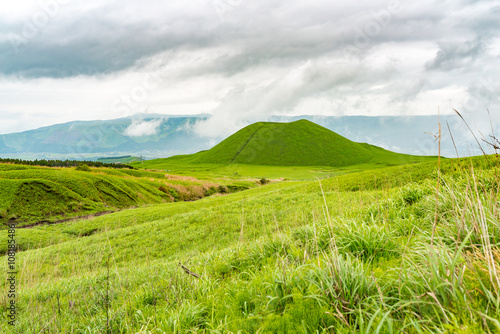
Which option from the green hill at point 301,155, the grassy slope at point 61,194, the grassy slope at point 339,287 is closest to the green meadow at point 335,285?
the grassy slope at point 339,287

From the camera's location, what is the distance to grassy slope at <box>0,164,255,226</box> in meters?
28.8

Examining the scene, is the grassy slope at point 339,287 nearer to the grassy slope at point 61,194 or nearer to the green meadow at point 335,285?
the green meadow at point 335,285

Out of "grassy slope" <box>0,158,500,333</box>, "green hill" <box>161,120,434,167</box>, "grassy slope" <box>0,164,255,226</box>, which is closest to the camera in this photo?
"grassy slope" <box>0,158,500,333</box>

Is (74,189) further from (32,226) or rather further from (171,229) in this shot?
(171,229)

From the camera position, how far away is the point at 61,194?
108ft

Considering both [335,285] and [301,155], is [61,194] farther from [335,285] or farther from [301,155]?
[301,155]

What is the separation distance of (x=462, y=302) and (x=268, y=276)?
288 centimetres

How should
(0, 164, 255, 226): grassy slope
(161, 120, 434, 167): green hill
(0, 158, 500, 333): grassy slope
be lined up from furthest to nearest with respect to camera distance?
(161, 120, 434, 167): green hill → (0, 164, 255, 226): grassy slope → (0, 158, 500, 333): grassy slope

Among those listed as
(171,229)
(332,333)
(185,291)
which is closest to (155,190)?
(171,229)

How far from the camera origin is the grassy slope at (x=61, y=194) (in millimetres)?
28828

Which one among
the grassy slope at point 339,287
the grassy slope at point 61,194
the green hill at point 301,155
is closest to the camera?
the grassy slope at point 339,287

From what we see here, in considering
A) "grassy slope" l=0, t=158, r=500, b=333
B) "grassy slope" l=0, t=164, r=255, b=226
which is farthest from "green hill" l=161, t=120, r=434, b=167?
"grassy slope" l=0, t=158, r=500, b=333

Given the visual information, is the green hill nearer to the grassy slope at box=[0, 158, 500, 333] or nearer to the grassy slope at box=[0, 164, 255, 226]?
the grassy slope at box=[0, 164, 255, 226]

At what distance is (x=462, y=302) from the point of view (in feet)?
9.58
